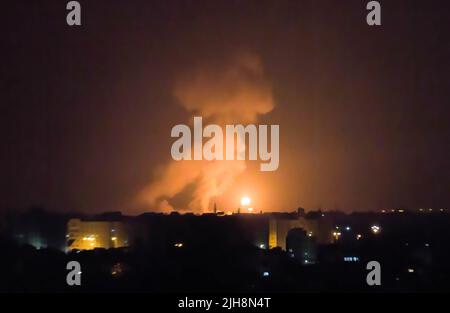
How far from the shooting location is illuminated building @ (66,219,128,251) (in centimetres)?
2022

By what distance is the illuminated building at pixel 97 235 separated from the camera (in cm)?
2022

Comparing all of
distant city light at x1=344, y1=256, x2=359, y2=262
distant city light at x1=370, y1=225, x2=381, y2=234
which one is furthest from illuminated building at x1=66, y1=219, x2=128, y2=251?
distant city light at x1=370, y1=225, x2=381, y2=234

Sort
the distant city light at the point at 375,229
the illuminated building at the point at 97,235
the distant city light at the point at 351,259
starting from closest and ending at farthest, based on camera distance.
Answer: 1. the distant city light at the point at 351,259
2. the illuminated building at the point at 97,235
3. the distant city light at the point at 375,229

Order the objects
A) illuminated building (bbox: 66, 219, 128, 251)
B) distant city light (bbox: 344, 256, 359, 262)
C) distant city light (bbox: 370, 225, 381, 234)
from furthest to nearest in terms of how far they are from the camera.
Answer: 1. distant city light (bbox: 370, 225, 381, 234)
2. illuminated building (bbox: 66, 219, 128, 251)
3. distant city light (bbox: 344, 256, 359, 262)

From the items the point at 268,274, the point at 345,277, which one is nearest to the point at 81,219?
the point at 268,274

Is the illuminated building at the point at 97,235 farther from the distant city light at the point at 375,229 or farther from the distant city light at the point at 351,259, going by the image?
the distant city light at the point at 375,229

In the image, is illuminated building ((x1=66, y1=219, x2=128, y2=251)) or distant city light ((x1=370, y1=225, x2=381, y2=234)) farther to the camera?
distant city light ((x1=370, y1=225, x2=381, y2=234))

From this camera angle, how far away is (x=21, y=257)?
1645 cm

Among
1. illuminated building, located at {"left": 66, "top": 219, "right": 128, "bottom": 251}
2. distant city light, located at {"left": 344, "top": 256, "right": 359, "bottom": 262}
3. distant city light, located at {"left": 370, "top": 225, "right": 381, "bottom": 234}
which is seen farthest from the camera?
distant city light, located at {"left": 370, "top": 225, "right": 381, "bottom": 234}

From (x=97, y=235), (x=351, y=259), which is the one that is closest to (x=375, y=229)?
(x=351, y=259)

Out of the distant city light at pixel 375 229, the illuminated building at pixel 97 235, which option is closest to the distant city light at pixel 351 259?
the distant city light at pixel 375 229

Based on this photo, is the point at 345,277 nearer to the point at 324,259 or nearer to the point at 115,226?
the point at 324,259

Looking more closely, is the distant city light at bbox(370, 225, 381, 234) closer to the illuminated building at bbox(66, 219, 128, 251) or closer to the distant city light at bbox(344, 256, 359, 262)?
the distant city light at bbox(344, 256, 359, 262)
